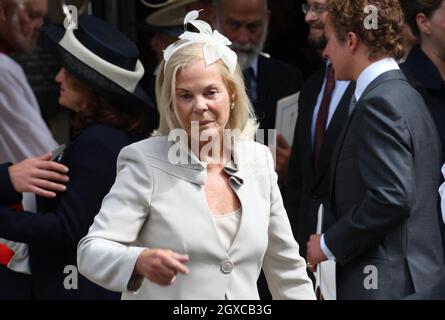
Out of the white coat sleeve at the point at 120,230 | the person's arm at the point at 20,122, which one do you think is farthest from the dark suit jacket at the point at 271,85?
the white coat sleeve at the point at 120,230

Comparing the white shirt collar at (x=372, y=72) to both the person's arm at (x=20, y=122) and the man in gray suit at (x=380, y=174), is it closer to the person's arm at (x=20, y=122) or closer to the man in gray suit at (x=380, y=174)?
the man in gray suit at (x=380, y=174)

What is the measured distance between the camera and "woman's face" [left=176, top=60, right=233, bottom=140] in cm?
345

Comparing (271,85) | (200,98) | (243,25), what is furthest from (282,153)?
(200,98)

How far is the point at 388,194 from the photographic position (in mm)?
4344

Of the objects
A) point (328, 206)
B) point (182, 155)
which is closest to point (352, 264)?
point (328, 206)

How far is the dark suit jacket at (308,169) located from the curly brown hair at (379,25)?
2.06 ft

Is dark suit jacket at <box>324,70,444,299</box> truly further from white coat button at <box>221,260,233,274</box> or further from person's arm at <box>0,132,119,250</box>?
white coat button at <box>221,260,233,274</box>

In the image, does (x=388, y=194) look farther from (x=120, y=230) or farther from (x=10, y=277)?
(x=10, y=277)

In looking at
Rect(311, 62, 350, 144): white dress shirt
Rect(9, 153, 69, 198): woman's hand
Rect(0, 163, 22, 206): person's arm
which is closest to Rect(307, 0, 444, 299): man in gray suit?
Rect(311, 62, 350, 144): white dress shirt

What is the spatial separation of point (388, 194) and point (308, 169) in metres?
0.91

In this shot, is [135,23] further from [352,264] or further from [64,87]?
[352,264]

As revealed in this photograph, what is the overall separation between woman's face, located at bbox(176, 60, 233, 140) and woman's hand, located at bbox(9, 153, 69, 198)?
0.98 m

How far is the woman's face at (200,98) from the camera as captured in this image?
3.45 metres
